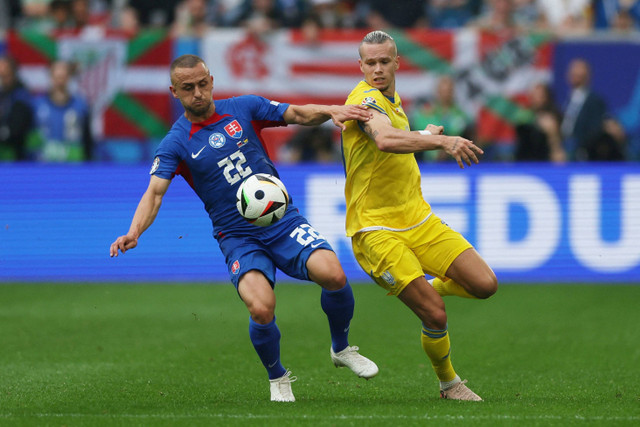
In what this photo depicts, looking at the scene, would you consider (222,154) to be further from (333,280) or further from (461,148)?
(461,148)

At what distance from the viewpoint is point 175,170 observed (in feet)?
25.7

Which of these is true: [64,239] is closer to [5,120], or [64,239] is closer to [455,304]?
[5,120]

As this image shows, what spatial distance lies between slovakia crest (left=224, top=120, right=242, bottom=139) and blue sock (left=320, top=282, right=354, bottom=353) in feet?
4.38

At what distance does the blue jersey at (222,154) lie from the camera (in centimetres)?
785

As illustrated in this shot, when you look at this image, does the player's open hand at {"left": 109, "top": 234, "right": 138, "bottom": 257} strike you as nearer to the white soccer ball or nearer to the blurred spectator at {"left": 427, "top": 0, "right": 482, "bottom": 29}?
the white soccer ball

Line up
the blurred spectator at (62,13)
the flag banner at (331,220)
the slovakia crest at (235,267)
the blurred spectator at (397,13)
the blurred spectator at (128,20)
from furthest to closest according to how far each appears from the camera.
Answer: the blurred spectator at (397,13)
the blurred spectator at (128,20)
the blurred spectator at (62,13)
the flag banner at (331,220)
the slovakia crest at (235,267)

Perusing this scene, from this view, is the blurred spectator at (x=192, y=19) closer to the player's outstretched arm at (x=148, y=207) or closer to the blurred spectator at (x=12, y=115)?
the blurred spectator at (x=12, y=115)

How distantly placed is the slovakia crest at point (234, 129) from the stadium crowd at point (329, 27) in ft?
24.3

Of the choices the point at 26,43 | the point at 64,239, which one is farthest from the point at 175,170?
the point at 26,43

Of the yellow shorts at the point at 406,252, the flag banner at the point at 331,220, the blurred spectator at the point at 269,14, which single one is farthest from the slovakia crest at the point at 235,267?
the blurred spectator at the point at 269,14

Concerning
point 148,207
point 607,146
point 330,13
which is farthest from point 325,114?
point 330,13

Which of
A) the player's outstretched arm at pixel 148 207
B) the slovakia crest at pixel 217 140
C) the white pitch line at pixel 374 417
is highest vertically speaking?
the slovakia crest at pixel 217 140

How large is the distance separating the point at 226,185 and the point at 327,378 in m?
2.01

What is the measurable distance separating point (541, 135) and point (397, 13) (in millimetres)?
3772
